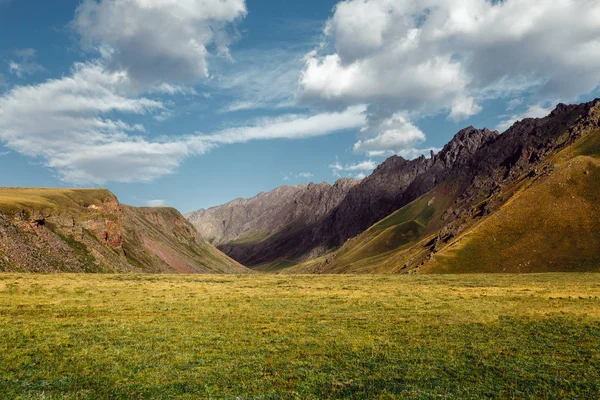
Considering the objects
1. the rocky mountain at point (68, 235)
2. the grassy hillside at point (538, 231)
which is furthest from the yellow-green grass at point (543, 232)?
the rocky mountain at point (68, 235)

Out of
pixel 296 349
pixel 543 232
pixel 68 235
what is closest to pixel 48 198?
pixel 68 235

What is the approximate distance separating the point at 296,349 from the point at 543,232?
133 metres

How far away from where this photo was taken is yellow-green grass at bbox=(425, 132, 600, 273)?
395 ft

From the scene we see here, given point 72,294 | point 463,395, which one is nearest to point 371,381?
point 463,395

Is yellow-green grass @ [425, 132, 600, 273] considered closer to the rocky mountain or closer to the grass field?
the grass field

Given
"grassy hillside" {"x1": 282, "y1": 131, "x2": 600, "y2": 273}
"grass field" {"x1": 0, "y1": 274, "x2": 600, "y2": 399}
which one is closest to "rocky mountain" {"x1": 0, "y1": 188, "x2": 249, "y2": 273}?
"grass field" {"x1": 0, "y1": 274, "x2": 600, "y2": 399}

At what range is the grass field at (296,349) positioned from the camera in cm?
1858

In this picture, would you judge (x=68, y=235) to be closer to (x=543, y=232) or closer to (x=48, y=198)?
(x=48, y=198)

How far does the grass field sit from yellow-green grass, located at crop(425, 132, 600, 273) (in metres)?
84.5

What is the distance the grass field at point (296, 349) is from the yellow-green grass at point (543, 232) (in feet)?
277

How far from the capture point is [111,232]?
162 meters

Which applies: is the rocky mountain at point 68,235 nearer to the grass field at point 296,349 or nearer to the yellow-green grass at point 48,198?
the yellow-green grass at point 48,198

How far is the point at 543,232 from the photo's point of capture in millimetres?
130500

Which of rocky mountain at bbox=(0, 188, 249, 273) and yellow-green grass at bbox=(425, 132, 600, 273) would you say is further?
yellow-green grass at bbox=(425, 132, 600, 273)
